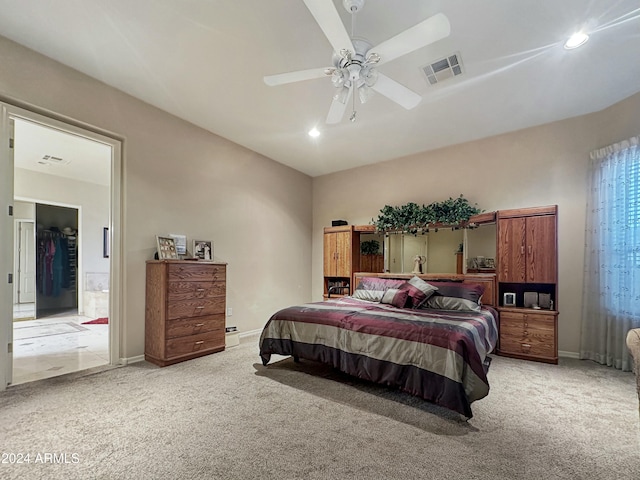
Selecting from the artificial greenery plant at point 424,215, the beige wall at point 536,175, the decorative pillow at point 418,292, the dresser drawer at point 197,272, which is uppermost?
the beige wall at point 536,175

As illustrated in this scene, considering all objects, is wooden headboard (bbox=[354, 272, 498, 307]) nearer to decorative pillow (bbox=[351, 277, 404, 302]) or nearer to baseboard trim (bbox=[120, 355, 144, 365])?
decorative pillow (bbox=[351, 277, 404, 302])

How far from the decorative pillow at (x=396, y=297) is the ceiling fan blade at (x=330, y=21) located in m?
2.73

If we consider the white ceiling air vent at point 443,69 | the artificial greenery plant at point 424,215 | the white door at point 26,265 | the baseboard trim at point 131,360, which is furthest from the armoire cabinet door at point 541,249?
the white door at point 26,265

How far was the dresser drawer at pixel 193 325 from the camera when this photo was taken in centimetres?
336

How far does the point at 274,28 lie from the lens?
2367 millimetres

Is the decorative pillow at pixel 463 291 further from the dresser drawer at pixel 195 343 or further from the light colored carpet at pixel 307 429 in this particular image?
the dresser drawer at pixel 195 343

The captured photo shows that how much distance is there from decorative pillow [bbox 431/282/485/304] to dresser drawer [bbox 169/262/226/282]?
9.10 ft

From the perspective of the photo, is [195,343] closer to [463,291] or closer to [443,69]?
[463,291]

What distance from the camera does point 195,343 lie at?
11.7ft

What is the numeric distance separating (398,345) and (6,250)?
138 inches

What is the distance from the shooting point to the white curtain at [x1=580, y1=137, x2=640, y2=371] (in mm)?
3230

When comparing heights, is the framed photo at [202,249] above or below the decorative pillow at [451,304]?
above

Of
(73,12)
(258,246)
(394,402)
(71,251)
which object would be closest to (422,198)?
(258,246)

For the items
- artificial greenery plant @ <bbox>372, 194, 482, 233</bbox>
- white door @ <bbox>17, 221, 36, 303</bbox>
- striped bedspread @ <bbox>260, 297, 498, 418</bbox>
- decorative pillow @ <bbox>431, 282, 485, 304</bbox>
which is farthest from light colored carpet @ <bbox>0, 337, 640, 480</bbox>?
white door @ <bbox>17, 221, 36, 303</bbox>
